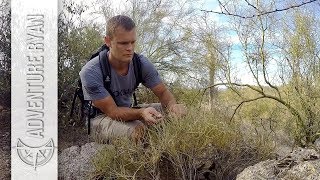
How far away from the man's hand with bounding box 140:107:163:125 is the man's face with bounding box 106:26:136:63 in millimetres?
249

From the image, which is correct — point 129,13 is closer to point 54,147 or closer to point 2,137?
point 2,137

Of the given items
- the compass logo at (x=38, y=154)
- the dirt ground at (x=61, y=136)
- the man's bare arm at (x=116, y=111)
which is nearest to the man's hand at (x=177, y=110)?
the man's bare arm at (x=116, y=111)

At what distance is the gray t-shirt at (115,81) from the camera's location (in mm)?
1806

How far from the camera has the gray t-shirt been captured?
1.81m

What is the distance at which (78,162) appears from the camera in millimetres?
2053

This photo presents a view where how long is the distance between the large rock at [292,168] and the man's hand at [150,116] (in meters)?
0.54

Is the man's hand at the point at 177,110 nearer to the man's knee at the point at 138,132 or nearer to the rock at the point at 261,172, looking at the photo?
the man's knee at the point at 138,132

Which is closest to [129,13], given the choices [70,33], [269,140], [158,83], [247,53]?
[70,33]

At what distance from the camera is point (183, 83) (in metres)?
4.26

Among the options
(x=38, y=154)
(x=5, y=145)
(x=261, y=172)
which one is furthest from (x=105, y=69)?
(x=5, y=145)

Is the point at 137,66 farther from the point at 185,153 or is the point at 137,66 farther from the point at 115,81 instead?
the point at 185,153

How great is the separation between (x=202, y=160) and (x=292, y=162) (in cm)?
57

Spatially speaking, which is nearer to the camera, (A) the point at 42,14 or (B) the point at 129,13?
(A) the point at 42,14

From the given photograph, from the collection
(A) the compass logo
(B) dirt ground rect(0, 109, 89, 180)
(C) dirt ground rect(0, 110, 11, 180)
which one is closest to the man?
(A) the compass logo
